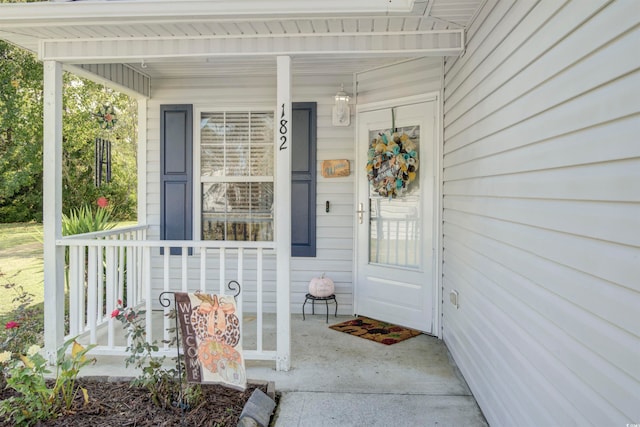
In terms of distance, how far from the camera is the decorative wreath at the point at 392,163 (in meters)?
3.95

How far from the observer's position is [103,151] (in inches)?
163

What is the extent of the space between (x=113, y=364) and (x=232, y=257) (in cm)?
169

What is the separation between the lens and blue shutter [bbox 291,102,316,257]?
180 inches

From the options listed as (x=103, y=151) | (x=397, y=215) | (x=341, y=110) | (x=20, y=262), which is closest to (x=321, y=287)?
(x=397, y=215)

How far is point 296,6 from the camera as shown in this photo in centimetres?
272

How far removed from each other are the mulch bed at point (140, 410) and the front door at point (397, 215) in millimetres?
1776

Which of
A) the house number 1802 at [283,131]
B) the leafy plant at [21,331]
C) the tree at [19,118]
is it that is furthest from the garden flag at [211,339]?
the tree at [19,118]

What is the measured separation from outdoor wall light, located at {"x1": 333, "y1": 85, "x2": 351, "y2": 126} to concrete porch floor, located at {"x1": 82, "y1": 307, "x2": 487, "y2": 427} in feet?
6.80

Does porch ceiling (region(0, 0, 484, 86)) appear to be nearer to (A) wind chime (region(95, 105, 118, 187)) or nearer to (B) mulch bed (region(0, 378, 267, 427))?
(A) wind chime (region(95, 105, 118, 187))

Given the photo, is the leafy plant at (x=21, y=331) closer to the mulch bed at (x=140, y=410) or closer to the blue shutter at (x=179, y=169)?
the mulch bed at (x=140, y=410)

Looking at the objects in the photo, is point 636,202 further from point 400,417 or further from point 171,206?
point 171,206

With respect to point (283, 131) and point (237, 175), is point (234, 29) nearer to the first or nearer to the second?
point (283, 131)

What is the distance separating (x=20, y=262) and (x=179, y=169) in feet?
17.0

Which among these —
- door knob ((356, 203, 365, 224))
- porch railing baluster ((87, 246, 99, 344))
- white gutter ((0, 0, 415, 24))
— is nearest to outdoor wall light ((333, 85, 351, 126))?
door knob ((356, 203, 365, 224))
